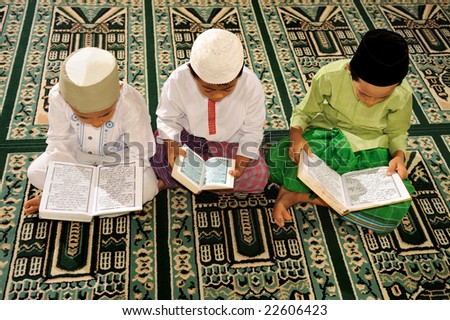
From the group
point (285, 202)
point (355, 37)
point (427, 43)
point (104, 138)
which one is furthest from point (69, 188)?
point (427, 43)

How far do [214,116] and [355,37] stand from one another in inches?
58.9

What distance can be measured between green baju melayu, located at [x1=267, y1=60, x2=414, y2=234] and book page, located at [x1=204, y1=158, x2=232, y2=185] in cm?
29

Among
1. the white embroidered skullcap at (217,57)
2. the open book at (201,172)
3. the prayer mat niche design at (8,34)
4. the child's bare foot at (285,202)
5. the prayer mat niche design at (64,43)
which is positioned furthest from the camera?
the prayer mat niche design at (8,34)

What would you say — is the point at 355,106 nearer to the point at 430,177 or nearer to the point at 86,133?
the point at 430,177

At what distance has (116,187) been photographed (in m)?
1.77

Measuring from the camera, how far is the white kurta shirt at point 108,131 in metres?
1.79

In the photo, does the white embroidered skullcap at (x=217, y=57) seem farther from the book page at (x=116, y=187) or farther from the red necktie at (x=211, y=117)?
A: the book page at (x=116, y=187)

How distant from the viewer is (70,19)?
2848 millimetres

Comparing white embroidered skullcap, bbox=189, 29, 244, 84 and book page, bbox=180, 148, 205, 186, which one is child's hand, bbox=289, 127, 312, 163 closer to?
book page, bbox=180, 148, 205, 186

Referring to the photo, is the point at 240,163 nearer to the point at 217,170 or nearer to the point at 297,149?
the point at 217,170

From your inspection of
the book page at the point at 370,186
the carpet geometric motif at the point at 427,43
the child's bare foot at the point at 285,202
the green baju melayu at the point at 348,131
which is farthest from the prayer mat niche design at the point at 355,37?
the book page at the point at 370,186

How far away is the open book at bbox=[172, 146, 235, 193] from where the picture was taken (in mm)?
1763

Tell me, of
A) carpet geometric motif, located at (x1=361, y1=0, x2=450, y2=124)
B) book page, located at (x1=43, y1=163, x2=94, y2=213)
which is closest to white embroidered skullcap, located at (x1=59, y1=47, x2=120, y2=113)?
book page, located at (x1=43, y1=163, x2=94, y2=213)

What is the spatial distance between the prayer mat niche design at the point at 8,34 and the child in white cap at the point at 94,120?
0.67 m
